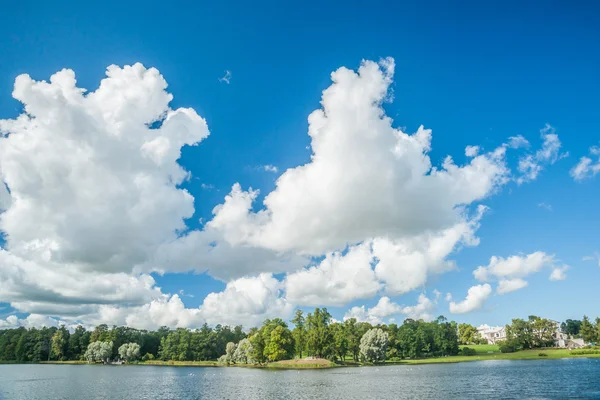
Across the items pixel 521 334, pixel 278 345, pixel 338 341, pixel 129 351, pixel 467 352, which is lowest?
pixel 467 352

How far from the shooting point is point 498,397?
164 feet

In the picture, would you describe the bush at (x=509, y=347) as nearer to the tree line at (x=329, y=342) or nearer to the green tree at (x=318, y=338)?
the tree line at (x=329, y=342)

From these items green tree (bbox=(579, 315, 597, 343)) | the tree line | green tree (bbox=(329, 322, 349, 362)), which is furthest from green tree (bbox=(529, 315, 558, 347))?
green tree (bbox=(329, 322, 349, 362))

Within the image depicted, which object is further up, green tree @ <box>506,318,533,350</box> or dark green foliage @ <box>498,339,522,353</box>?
green tree @ <box>506,318,533,350</box>

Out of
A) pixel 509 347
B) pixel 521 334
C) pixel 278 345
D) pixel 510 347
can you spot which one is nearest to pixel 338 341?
pixel 278 345

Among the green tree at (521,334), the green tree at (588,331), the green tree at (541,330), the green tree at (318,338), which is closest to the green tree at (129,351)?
the green tree at (318,338)

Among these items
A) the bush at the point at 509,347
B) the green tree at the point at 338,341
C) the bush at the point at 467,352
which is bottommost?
the bush at the point at 467,352

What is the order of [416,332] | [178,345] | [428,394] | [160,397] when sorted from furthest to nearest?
[178,345] → [416,332] → [160,397] → [428,394]

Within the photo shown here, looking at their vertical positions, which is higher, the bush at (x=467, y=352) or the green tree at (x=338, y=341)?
the green tree at (x=338, y=341)

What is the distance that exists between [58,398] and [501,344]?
598ft

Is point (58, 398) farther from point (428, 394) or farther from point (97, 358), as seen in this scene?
point (97, 358)

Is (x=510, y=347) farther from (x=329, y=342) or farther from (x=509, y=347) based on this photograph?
(x=329, y=342)

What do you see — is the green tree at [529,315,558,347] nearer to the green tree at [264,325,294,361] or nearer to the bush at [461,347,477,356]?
the bush at [461,347,477,356]

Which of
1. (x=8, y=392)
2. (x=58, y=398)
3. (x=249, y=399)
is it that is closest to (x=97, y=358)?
(x=8, y=392)
